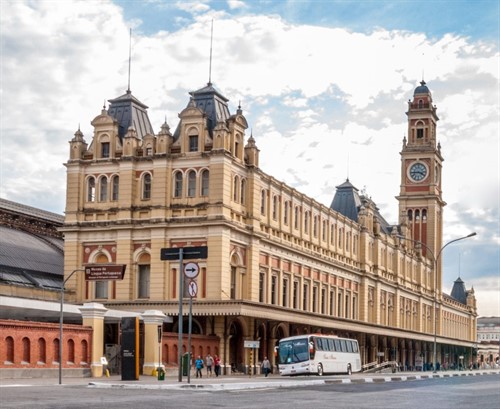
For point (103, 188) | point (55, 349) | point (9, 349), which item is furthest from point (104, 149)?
point (9, 349)

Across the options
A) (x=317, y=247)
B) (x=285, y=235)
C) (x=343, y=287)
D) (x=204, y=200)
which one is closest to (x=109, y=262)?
(x=204, y=200)

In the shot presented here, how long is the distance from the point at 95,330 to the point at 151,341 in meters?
3.54

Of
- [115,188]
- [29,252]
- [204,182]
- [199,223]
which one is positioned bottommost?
[29,252]

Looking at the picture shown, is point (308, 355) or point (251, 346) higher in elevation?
point (251, 346)

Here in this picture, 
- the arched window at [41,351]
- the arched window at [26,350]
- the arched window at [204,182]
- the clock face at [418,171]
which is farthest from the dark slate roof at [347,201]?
the arched window at [26,350]

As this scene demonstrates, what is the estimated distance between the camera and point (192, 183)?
70.3 m

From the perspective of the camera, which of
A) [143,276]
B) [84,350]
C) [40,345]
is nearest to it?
[40,345]

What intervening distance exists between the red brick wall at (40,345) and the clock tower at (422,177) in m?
83.6

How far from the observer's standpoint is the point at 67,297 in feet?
237

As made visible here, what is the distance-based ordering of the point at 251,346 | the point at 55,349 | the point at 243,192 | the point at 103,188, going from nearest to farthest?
the point at 55,349 → the point at 251,346 → the point at 243,192 → the point at 103,188

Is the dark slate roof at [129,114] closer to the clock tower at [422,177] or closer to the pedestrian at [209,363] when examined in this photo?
the pedestrian at [209,363]

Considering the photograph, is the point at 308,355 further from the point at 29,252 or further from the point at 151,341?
the point at 29,252

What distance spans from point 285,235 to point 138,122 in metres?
14.5

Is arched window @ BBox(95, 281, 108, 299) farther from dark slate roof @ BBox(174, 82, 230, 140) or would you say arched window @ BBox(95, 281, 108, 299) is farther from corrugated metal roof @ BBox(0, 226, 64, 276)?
dark slate roof @ BBox(174, 82, 230, 140)
